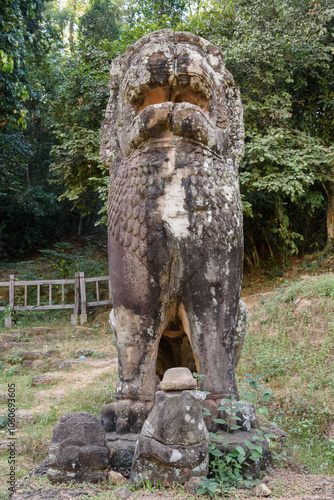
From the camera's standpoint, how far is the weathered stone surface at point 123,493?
1.73 meters

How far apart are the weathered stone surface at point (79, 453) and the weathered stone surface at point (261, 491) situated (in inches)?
27.2

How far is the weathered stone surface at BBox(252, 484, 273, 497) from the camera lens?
183cm

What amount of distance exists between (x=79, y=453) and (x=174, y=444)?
48 centimetres

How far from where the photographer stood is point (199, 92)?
237cm

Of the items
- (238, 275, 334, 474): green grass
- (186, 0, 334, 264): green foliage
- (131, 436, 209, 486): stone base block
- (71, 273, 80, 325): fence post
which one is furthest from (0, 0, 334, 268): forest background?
(131, 436, 209, 486): stone base block

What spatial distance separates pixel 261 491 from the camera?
1.83 meters

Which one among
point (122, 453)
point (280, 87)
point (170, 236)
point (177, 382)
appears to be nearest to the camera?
point (177, 382)

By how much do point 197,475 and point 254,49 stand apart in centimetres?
827

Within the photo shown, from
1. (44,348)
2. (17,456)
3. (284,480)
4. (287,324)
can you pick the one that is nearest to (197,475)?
(284,480)

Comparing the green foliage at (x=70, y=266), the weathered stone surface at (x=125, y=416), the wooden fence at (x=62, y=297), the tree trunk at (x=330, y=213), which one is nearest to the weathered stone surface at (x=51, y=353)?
the wooden fence at (x=62, y=297)

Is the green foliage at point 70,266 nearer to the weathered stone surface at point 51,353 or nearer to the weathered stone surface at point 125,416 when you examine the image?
the weathered stone surface at point 51,353

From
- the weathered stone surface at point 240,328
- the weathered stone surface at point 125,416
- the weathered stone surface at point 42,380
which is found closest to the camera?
the weathered stone surface at point 125,416

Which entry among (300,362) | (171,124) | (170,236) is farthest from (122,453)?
(300,362)

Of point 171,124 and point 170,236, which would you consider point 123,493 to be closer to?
point 170,236
